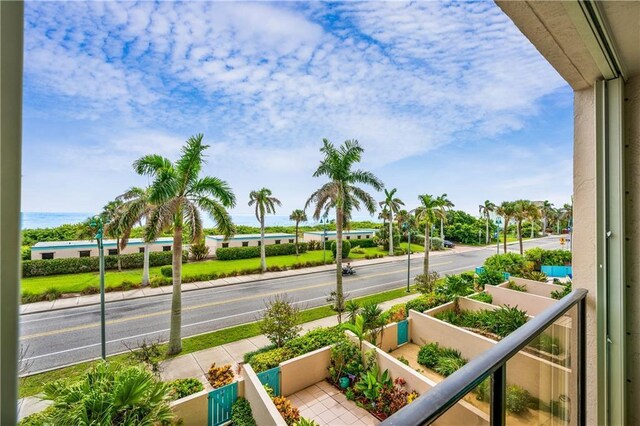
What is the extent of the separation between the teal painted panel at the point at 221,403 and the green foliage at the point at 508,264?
1387cm

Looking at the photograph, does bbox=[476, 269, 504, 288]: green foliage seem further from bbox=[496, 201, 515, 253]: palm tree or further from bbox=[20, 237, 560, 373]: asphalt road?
bbox=[496, 201, 515, 253]: palm tree

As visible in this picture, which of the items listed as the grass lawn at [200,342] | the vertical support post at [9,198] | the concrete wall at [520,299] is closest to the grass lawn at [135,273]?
the grass lawn at [200,342]

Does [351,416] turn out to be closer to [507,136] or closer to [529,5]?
[529,5]

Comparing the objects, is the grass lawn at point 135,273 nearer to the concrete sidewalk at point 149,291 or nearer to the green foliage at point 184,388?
the concrete sidewalk at point 149,291

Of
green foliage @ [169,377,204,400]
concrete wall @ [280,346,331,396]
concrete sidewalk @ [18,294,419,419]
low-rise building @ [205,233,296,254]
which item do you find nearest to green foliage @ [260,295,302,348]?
concrete sidewalk @ [18,294,419,419]

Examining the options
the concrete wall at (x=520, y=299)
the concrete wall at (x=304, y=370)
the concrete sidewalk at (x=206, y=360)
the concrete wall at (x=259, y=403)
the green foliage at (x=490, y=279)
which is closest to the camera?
the concrete wall at (x=259, y=403)

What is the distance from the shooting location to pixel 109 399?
3924 mm

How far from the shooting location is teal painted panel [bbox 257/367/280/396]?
5.98 m

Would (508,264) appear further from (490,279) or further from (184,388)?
(184,388)

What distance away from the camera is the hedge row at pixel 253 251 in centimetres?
2422

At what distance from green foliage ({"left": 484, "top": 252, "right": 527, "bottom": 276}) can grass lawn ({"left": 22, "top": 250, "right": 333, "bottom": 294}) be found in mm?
11945

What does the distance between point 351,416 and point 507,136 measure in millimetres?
17554

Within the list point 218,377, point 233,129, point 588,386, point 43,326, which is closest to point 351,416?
point 218,377

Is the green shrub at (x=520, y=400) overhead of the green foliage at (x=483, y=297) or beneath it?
overhead
